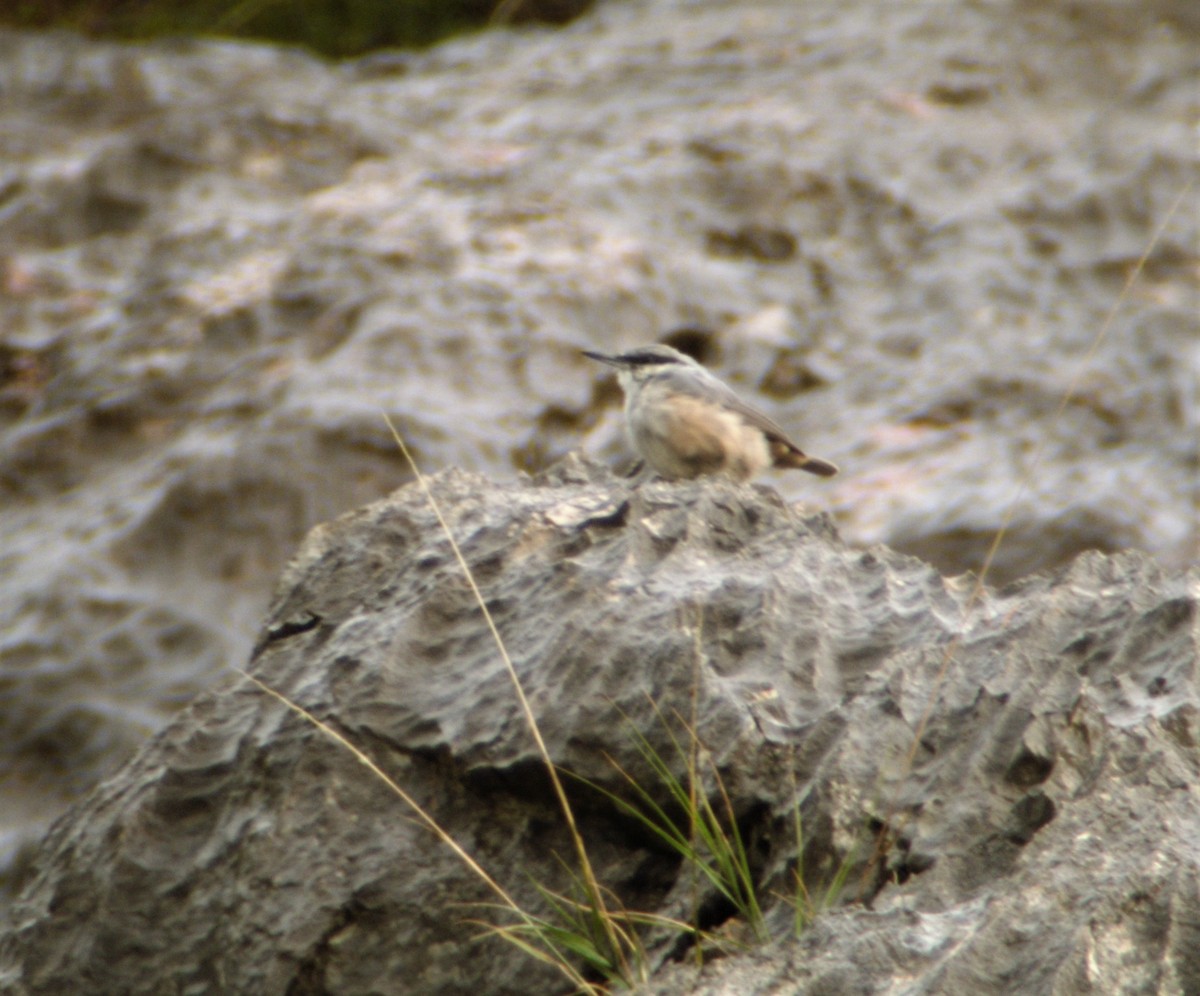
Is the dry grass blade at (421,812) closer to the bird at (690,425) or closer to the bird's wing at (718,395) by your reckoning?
the bird at (690,425)

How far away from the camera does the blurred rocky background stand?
660 cm

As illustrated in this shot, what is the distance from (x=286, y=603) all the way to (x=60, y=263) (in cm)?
466

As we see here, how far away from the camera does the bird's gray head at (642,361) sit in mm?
6125

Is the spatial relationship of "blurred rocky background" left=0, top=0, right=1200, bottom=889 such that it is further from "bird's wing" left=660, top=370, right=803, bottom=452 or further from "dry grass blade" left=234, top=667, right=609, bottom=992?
"dry grass blade" left=234, top=667, right=609, bottom=992

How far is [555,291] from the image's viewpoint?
23.9ft

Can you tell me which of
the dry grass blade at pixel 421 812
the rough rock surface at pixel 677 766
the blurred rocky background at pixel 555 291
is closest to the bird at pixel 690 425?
the blurred rocky background at pixel 555 291

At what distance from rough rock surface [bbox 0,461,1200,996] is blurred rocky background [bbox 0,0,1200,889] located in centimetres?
269

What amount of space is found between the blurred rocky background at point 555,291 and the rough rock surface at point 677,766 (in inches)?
106

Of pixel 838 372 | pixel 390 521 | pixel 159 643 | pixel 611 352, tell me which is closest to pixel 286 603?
pixel 390 521

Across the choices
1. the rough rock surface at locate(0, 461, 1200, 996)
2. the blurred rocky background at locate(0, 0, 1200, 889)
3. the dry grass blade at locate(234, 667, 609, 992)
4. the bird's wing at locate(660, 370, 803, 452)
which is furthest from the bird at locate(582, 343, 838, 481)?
the dry grass blade at locate(234, 667, 609, 992)

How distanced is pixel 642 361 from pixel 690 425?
57 cm

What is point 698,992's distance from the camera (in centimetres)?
239

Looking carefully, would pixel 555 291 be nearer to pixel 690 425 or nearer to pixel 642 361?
pixel 642 361

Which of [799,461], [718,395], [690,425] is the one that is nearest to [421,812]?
[690,425]
